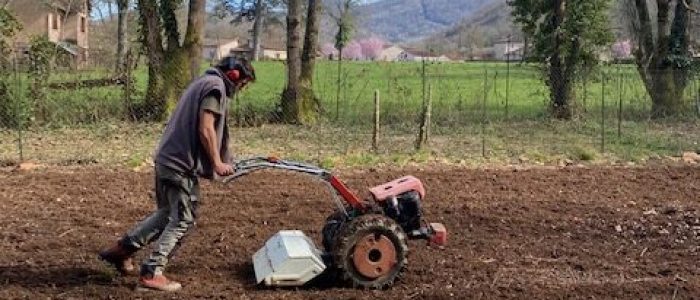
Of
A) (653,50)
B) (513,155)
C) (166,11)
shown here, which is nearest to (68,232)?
(513,155)

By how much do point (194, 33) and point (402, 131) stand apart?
5.13 m

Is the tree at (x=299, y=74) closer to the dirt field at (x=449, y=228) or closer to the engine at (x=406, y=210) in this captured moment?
the dirt field at (x=449, y=228)

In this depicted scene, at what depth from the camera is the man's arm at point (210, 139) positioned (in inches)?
217

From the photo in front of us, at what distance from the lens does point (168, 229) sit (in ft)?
18.8

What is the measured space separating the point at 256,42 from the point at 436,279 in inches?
2361

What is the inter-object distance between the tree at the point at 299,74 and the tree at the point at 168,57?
1.96 m

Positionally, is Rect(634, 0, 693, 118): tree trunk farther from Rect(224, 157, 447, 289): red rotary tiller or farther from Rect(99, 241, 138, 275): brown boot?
Rect(99, 241, 138, 275): brown boot

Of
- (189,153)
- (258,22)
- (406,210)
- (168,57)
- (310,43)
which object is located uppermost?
(258,22)

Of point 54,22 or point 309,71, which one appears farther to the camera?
point 54,22

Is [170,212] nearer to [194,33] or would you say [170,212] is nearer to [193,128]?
[193,128]

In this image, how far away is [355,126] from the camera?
59.6 ft

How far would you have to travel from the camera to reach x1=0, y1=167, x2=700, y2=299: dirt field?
5.78 m

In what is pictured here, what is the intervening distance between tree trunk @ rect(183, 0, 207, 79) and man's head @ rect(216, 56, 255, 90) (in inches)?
523

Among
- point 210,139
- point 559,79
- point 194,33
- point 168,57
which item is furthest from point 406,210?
point 559,79
